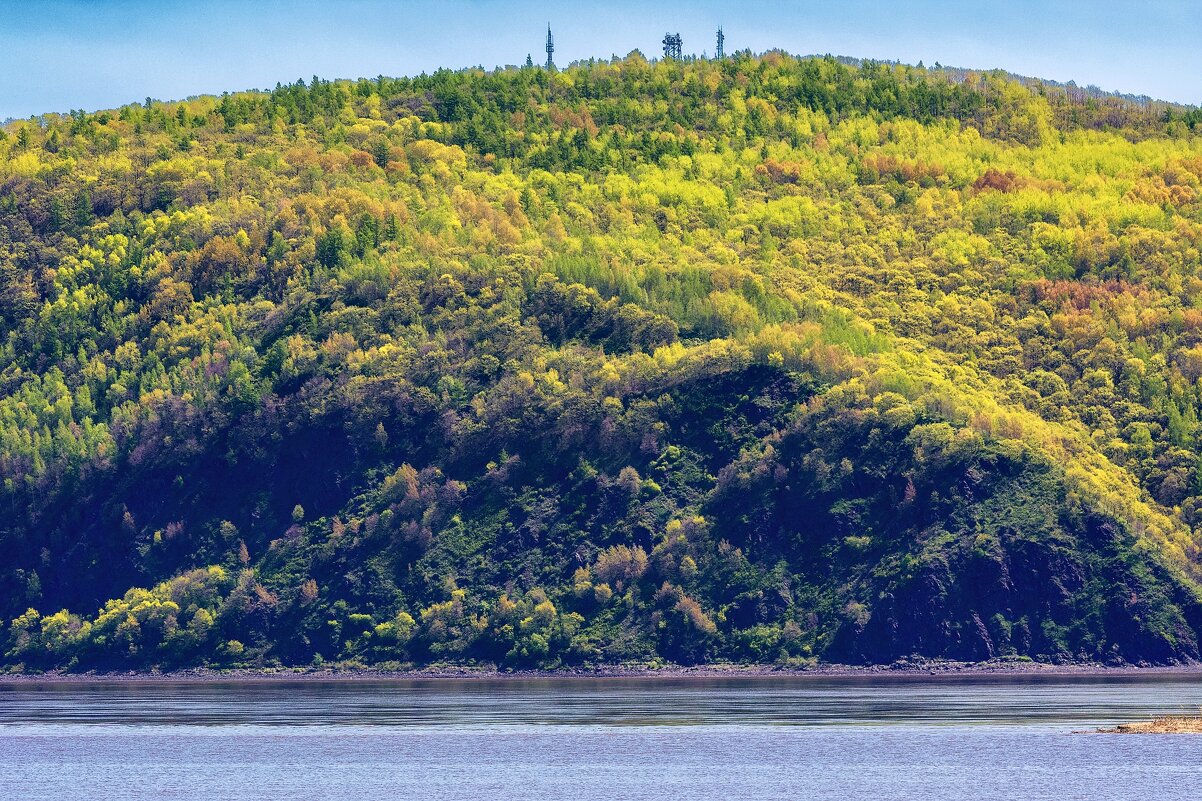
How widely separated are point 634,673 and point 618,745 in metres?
64.9

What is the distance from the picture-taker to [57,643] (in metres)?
184

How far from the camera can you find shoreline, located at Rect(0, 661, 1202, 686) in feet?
528

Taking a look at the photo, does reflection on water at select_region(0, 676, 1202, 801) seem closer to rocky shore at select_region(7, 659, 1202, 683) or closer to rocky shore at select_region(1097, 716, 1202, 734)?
rocky shore at select_region(1097, 716, 1202, 734)

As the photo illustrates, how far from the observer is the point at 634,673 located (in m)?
170

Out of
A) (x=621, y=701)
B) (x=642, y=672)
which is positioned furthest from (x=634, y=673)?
(x=621, y=701)

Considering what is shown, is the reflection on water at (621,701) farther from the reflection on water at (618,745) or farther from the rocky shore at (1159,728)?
the rocky shore at (1159,728)

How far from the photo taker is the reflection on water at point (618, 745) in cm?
8894

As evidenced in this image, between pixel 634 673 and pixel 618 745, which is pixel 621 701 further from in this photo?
pixel 634 673

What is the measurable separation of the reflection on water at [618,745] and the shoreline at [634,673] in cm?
1107

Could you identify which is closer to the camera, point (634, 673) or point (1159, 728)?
point (1159, 728)

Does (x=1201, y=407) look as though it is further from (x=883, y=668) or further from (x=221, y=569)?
(x=221, y=569)

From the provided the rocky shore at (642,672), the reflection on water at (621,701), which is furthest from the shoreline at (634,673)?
the reflection on water at (621,701)

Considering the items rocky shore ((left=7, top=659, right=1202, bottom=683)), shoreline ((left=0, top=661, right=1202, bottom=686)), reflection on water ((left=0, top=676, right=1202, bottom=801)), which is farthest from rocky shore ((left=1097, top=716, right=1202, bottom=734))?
rocky shore ((left=7, top=659, right=1202, bottom=683))

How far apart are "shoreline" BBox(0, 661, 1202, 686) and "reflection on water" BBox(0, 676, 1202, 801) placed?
36.3 ft
